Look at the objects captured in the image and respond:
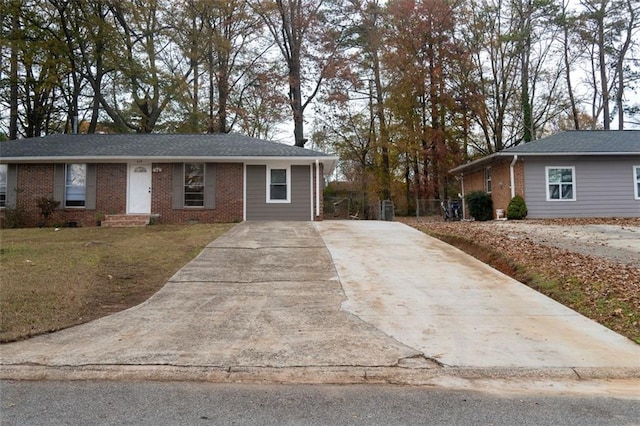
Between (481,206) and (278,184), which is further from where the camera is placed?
(481,206)

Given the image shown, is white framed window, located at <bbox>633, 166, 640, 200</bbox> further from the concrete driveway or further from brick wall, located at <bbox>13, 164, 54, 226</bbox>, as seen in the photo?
brick wall, located at <bbox>13, 164, 54, 226</bbox>

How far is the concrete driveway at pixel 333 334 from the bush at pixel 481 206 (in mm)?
12088

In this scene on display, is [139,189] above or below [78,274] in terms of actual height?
above

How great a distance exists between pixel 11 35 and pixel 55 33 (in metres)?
2.17

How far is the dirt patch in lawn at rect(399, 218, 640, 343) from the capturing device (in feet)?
19.7

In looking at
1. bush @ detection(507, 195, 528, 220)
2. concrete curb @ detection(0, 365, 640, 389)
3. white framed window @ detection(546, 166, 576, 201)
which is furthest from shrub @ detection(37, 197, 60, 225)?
white framed window @ detection(546, 166, 576, 201)

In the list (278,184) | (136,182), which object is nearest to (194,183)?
(136,182)

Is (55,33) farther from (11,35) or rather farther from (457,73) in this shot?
(457,73)

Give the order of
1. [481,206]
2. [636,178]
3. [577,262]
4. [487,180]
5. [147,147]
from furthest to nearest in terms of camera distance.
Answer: [487,180] < [481,206] < [636,178] < [147,147] < [577,262]

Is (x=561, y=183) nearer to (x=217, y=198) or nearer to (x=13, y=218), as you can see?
(x=217, y=198)

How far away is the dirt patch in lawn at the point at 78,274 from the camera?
5543 millimetres

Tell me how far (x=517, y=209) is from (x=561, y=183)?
7.69ft

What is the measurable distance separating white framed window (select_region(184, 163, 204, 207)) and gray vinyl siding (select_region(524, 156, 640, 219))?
13.1m

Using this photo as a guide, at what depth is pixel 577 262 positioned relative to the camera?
27.0ft
